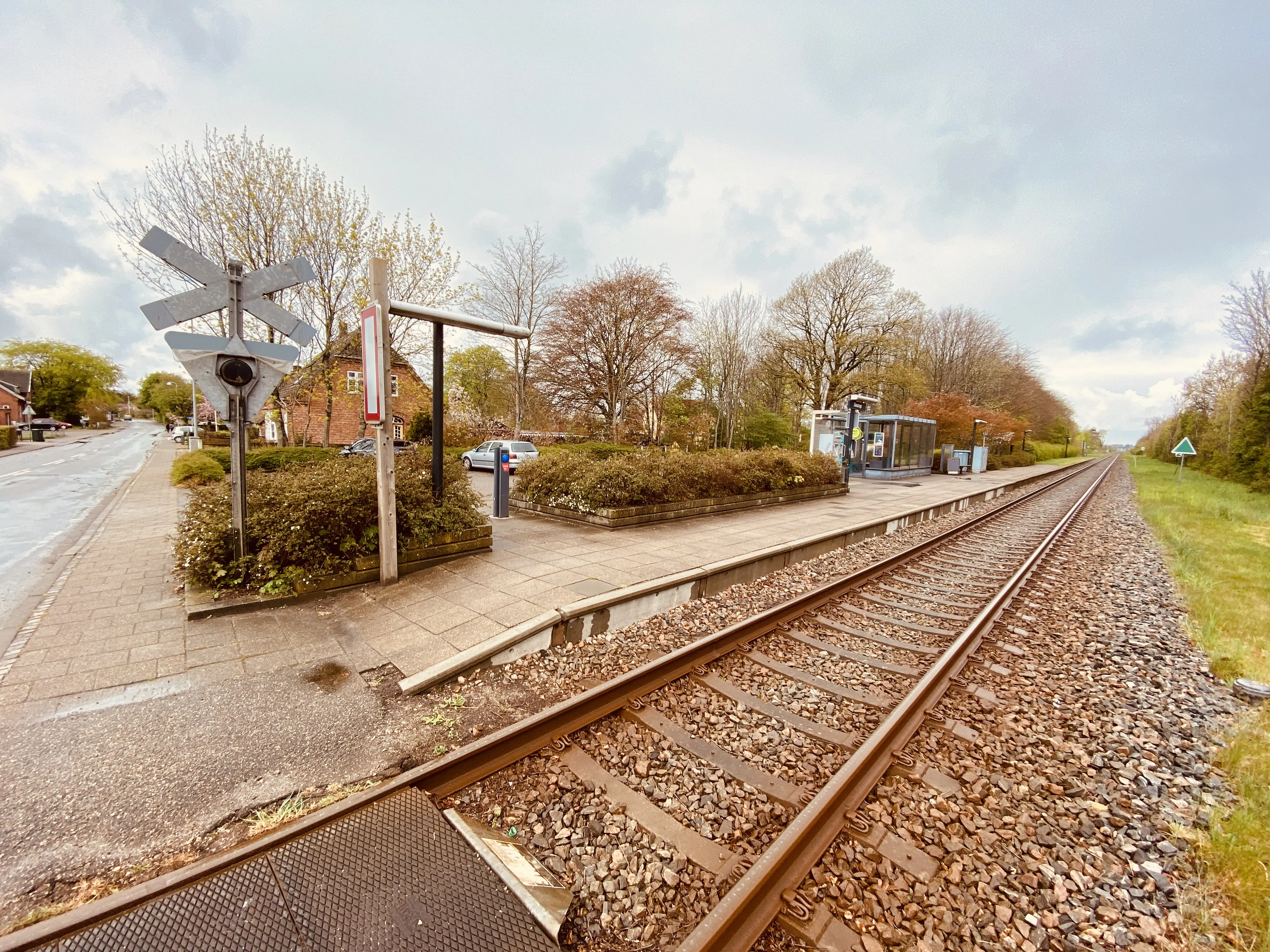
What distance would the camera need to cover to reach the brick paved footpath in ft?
11.3

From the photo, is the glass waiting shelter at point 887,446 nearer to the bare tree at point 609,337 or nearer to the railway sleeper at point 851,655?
the bare tree at point 609,337

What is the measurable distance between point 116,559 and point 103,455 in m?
28.5

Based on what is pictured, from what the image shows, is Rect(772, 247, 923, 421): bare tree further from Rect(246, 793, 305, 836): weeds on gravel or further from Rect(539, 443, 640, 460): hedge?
Rect(246, 793, 305, 836): weeds on gravel

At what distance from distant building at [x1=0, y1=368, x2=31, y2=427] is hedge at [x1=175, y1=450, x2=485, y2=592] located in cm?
6873

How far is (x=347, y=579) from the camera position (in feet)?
17.2

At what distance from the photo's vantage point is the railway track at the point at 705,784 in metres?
1.89

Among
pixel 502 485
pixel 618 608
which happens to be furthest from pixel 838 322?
pixel 618 608

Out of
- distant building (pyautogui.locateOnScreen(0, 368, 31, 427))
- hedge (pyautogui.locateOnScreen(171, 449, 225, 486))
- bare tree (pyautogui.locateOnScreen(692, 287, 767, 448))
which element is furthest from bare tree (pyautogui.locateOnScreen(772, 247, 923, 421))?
distant building (pyautogui.locateOnScreen(0, 368, 31, 427))

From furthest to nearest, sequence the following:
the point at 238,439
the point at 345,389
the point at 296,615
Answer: the point at 345,389, the point at 238,439, the point at 296,615

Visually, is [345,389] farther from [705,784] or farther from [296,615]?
[705,784]

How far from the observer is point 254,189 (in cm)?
1297

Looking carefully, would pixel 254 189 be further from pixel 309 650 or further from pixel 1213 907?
pixel 1213 907

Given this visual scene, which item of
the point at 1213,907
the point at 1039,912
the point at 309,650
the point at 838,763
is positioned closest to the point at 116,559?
the point at 309,650

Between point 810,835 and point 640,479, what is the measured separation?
7.14 m
